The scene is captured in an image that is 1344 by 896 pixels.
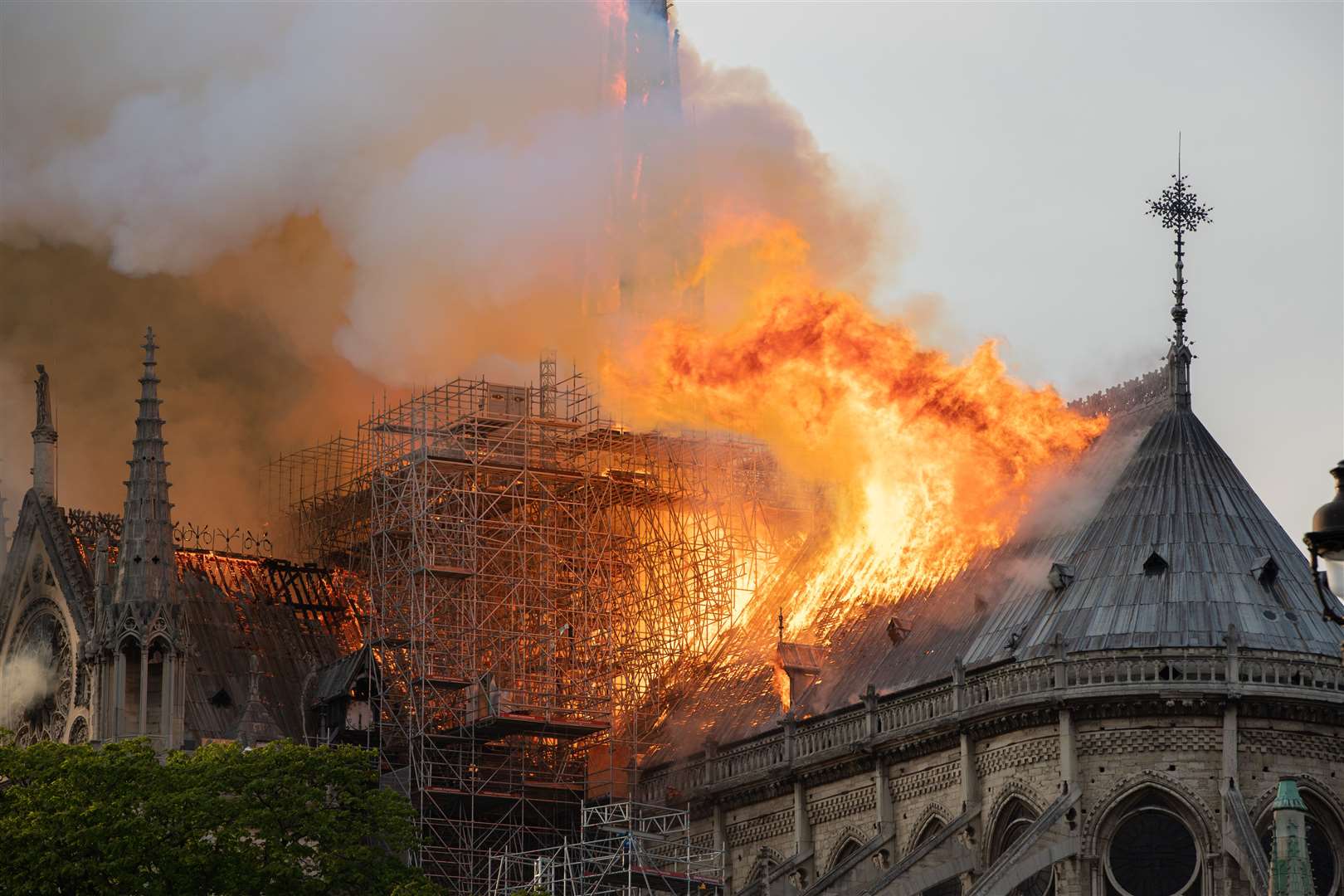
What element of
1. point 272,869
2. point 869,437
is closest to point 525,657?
point 869,437

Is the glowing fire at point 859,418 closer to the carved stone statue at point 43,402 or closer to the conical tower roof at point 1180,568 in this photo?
the conical tower roof at point 1180,568

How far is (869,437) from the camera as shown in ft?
285

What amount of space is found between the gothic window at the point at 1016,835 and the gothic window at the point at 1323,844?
18.5ft

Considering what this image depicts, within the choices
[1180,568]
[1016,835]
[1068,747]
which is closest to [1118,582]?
[1180,568]

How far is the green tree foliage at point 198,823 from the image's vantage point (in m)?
73.2

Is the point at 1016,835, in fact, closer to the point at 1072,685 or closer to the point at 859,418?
the point at 1072,685

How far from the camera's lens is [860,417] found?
87.1m

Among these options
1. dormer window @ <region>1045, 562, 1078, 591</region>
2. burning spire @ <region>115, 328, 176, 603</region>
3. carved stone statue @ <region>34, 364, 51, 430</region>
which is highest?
carved stone statue @ <region>34, 364, 51, 430</region>

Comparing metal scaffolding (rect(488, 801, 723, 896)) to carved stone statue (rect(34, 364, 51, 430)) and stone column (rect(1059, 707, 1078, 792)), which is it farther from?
carved stone statue (rect(34, 364, 51, 430))

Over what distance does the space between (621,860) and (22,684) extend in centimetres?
2477

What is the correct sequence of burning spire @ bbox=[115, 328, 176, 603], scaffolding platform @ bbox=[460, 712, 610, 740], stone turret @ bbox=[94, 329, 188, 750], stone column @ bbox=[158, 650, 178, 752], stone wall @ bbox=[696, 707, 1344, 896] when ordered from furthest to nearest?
burning spire @ bbox=[115, 328, 176, 603], stone turret @ bbox=[94, 329, 188, 750], stone column @ bbox=[158, 650, 178, 752], scaffolding platform @ bbox=[460, 712, 610, 740], stone wall @ bbox=[696, 707, 1344, 896]

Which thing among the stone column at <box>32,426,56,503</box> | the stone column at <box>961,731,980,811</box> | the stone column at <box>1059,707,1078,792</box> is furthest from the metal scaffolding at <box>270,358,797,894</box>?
the stone column at <box>1059,707,1078,792</box>

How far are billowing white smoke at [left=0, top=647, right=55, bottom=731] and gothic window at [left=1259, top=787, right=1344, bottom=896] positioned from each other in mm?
38922

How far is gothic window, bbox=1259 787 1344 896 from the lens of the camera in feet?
235
